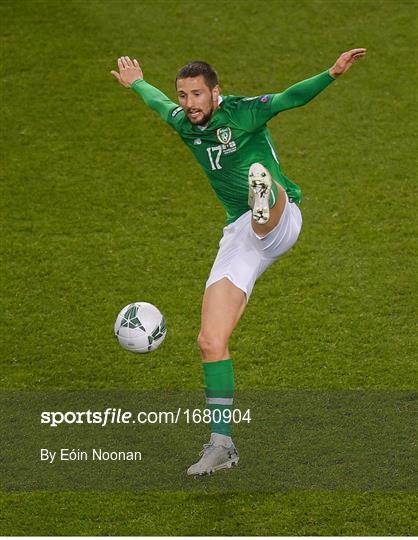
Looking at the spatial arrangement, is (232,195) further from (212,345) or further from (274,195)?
(212,345)

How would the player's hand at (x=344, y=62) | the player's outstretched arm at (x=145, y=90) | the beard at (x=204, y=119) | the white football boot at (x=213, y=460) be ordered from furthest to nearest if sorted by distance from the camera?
the player's outstretched arm at (x=145, y=90) → the beard at (x=204, y=119) → the white football boot at (x=213, y=460) → the player's hand at (x=344, y=62)

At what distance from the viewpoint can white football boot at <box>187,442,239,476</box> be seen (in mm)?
7449

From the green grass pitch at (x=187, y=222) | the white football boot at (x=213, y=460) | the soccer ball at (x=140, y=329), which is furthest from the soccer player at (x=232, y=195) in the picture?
the green grass pitch at (x=187, y=222)

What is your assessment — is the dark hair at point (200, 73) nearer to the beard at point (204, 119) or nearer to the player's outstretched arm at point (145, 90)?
the beard at point (204, 119)

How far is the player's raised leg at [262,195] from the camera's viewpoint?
728 cm

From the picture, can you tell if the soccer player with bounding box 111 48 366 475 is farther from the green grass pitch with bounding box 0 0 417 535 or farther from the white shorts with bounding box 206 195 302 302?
the green grass pitch with bounding box 0 0 417 535

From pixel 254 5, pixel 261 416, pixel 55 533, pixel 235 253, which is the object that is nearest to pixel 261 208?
pixel 235 253

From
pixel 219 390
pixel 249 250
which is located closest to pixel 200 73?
pixel 249 250

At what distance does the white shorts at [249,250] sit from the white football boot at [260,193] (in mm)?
307

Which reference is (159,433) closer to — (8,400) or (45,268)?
(8,400)

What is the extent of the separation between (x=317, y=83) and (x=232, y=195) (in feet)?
3.35

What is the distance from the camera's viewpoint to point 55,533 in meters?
7.08

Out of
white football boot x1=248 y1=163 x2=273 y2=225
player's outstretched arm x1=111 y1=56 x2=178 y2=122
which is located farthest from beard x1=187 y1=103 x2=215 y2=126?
white football boot x1=248 y1=163 x2=273 y2=225

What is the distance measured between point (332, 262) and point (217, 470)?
280cm
